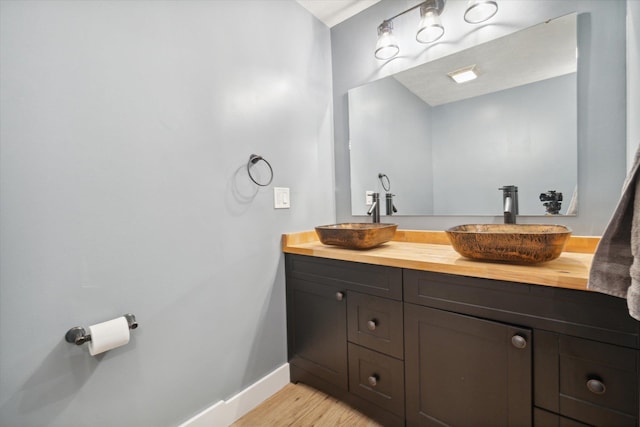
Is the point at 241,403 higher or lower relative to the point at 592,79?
lower

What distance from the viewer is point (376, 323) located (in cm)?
132

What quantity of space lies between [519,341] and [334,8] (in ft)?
6.95

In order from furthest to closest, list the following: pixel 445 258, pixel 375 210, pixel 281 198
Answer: pixel 375 210 → pixel 281 198 → pixel 445 258

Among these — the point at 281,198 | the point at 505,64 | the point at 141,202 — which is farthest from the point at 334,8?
the point at 141,202

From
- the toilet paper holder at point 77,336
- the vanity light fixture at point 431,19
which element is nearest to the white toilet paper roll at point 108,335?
the toilet paper holder at point 77,336

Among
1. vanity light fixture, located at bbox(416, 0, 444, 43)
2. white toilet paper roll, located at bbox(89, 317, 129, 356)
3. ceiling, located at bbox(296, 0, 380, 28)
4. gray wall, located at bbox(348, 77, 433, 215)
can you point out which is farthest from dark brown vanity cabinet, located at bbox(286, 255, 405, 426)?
ceiling, located at bbox(296, 0, 380, 28)

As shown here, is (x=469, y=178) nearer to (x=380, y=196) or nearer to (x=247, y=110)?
(x=380, y=196)

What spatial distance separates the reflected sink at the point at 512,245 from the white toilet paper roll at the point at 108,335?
128 cm

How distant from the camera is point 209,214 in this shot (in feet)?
4.35

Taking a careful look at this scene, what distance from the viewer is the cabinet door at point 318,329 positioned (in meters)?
1.47

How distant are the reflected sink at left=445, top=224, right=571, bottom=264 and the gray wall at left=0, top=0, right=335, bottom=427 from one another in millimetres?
1004

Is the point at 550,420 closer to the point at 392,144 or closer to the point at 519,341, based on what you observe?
the point at 519,341

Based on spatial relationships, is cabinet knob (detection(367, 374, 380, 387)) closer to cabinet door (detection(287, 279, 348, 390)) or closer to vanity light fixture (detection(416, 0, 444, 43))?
cabinet door (detection(287, 279, 348, 390))

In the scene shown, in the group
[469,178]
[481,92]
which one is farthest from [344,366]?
[481,92]
